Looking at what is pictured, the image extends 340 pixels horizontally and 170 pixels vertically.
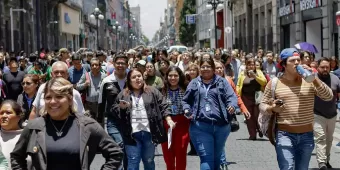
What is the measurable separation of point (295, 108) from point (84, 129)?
10.1ft

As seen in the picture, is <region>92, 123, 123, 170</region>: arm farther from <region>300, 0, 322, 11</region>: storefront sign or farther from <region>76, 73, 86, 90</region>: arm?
<region>300, 0, 322, 11</region>: storefront sign

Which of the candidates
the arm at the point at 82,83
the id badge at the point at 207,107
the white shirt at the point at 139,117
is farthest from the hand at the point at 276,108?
the arm at the point at 82,83

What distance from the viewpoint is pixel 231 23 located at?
196 ft

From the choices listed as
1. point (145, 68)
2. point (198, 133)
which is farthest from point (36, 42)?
point (198, 133)

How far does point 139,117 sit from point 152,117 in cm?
15

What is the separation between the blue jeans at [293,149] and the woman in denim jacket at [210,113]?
127 cm

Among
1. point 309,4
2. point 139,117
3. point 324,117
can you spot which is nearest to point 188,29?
point 309,4

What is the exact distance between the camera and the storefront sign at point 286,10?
34.1m

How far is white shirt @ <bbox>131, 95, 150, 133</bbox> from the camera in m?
8.41

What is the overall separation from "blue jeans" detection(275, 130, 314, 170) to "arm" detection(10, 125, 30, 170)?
311cm

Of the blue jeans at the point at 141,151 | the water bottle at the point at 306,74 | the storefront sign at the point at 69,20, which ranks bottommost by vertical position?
the blue jeans at the point at 141,151

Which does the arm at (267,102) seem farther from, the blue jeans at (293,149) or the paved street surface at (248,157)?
the paved street surface at (248,157)

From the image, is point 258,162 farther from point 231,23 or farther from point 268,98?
point 231,23

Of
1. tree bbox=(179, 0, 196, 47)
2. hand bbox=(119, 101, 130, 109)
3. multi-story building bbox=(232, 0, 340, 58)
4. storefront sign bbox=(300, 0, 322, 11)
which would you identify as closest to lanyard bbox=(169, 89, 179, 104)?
hand bbox=(119, 101, 130, 109)
